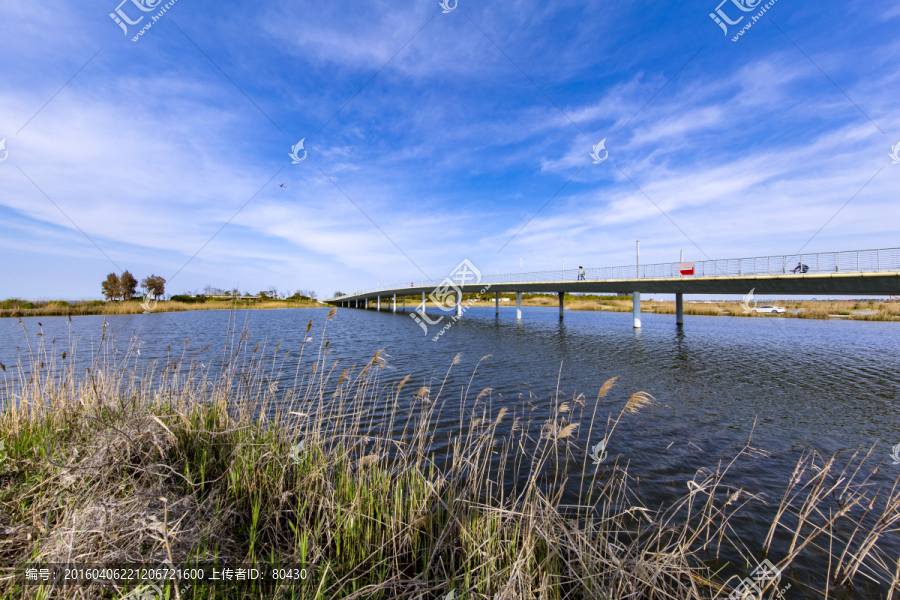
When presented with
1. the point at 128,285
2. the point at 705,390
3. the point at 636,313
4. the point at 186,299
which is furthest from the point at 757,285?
the point at 128,285

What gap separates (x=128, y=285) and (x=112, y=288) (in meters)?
2.98

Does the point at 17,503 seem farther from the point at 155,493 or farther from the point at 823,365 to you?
the point at 823,365

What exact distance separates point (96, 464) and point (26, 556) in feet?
3.50

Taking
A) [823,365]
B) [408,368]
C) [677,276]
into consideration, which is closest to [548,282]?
[677,276]

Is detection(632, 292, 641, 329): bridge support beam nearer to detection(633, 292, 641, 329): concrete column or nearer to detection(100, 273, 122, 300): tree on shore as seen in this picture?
detection(633, 292, 641, 329): concrete column

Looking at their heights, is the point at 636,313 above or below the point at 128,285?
below

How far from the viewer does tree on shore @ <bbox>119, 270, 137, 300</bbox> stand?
74.5 meters

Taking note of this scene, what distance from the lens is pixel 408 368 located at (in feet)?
54.2

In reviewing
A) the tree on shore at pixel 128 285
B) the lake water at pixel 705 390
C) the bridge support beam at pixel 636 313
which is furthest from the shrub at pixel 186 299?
the bridge support beam at pixel 636 313

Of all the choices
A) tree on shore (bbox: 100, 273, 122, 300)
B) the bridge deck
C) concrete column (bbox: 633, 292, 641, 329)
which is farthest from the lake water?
tree on shore (bbox: 100, 273, 122, 300)

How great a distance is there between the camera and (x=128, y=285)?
249 ft

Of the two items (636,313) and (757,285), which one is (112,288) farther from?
(757,285)

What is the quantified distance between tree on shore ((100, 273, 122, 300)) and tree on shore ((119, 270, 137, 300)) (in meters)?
0.86

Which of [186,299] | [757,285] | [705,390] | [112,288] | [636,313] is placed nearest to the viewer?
[705,390]
